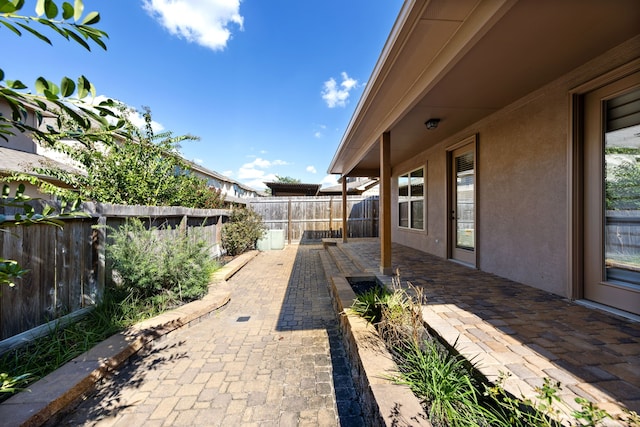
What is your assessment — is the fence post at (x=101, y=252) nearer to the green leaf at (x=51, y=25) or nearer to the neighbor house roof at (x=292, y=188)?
the green leaf at (x=51, y=25)

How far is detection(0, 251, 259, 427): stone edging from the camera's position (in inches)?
67.7

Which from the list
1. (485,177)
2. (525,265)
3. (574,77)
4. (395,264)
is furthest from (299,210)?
(574,77)

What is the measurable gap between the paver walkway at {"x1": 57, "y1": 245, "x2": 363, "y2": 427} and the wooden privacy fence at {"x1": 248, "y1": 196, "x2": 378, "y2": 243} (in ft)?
26.0

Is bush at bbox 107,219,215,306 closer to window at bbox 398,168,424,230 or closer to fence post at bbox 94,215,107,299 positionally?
fence post at bbox 94,215,107,299

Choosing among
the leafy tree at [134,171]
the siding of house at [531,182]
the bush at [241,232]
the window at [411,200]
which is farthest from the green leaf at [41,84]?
the bush at [241,232]

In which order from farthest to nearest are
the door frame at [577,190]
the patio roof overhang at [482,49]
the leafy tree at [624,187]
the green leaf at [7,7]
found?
the door frame at [577,190]
the leafy tree at [624,187]
the patio roof overhang at [482,49]
the green leaf at [7,7]

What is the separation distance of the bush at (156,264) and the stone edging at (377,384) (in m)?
2.49

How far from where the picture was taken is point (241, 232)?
8594 mm

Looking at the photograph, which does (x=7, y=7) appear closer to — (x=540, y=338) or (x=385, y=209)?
(x=540, y=338)

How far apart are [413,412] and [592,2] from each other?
309 cm

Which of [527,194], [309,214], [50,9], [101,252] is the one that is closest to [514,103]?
[527,194]

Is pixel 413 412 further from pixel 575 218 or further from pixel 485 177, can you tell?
pixel 485 177

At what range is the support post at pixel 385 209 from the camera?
449cm

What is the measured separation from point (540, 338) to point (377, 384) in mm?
1523
